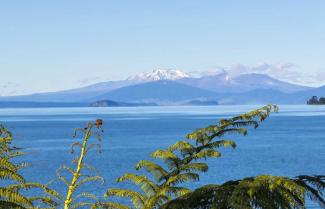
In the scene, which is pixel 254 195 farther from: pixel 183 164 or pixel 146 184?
pixel 146 184

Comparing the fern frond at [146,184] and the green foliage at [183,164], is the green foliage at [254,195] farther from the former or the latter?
the fern frond at [146,184]

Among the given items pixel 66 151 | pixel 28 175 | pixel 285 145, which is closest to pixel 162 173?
pixel 28 175

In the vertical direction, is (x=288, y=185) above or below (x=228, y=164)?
above

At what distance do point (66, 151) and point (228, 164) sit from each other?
105ft

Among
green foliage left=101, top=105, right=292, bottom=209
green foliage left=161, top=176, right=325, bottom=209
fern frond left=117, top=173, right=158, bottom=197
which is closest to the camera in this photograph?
green foliage left=161, top=176, right=325, bottom=209

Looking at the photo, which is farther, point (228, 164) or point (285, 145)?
point (285, 145)

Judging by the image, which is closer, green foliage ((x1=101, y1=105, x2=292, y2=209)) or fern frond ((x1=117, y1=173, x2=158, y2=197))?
green foliage ((x1=101, y1=105, x2=292, y2=209))

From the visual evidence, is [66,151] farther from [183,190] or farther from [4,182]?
[183,190]

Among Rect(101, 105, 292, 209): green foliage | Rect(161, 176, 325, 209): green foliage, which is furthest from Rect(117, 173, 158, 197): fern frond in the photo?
Rect(161, 176, 325, 209): green foliage

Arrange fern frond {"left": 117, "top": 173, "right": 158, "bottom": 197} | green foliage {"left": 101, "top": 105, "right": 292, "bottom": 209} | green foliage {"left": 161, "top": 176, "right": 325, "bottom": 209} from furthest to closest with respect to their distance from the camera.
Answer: fern frond {"left": 117, "top": 173, "right": 158, "bottom": 197} < green foliage {"left": 101, "top": 105, "right": 292, "bottom": 209} < green foliage {"left": 161, "top": 176, "right": 325, "bottom": 209}

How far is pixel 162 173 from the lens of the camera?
11.5m

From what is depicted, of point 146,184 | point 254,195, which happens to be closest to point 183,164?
point 146,184

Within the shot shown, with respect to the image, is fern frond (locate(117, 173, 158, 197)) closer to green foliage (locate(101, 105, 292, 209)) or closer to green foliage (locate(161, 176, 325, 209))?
green foliage (locate(101, 105, 292, 209))

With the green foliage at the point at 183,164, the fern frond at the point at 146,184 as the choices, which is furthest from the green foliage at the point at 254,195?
the fern frond at the point at 146,184
